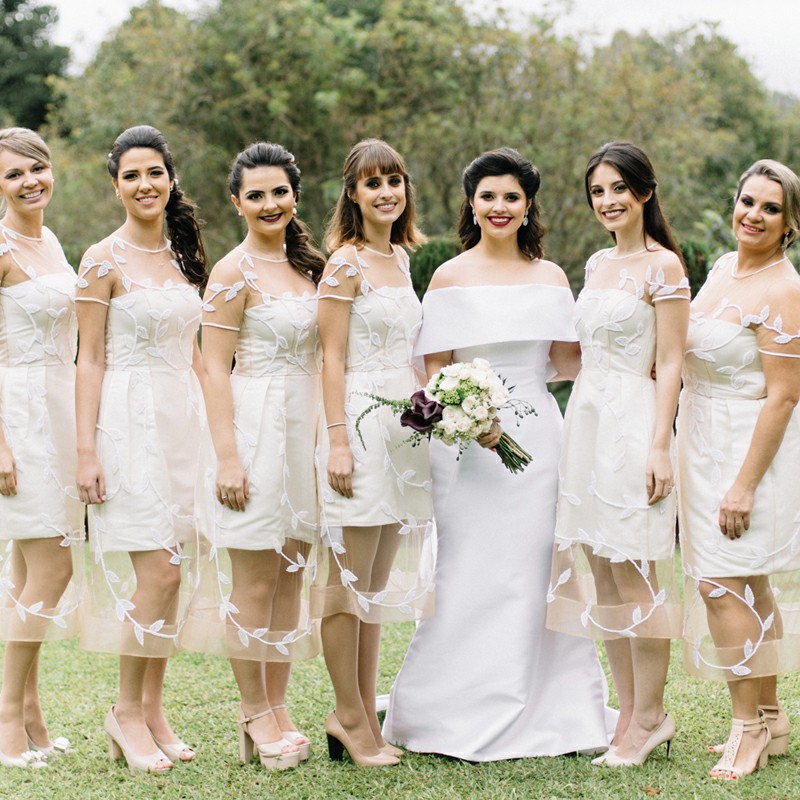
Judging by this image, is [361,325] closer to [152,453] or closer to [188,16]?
[152,453]

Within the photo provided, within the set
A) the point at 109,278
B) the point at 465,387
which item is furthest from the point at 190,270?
the point at 465,387

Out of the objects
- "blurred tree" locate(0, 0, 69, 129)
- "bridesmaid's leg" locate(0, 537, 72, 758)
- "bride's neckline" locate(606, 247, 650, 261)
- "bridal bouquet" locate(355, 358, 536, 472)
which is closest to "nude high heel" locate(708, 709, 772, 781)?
"bridal bouquet" locate(355, 358, 536, 472)

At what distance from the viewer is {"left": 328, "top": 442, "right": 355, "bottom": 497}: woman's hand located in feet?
14.5

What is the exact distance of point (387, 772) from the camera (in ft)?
14.8

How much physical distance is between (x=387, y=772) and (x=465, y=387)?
1.70m

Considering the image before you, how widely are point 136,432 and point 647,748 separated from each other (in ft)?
8.36

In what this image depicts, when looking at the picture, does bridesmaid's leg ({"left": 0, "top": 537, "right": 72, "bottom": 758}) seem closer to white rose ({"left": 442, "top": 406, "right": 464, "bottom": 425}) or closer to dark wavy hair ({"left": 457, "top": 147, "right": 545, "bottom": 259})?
white rose ({"left": 442, "top": 406, "right": 464, "bottom": 425})

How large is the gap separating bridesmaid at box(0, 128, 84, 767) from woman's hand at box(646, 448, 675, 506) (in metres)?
2.46

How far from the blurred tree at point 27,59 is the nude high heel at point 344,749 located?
26.2 m

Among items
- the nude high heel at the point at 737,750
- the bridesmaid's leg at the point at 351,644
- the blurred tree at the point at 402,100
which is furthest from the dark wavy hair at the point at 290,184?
the blurred tree at the point at 402,100

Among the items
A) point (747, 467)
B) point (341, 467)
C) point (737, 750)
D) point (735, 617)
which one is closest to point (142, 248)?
point (341, 467)

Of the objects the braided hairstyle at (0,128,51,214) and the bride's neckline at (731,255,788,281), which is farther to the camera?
the braided hairstyle at (0,128,51,214)

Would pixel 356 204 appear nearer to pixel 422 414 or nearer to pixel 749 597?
pixel 422 414

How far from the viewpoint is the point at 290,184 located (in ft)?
15.0
